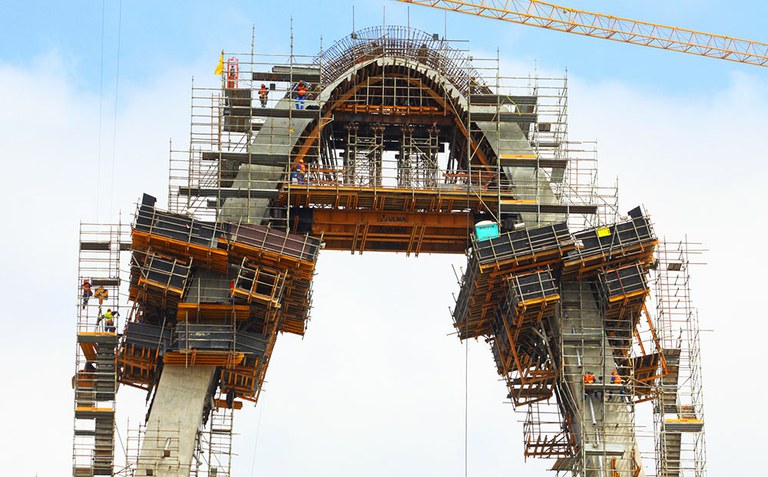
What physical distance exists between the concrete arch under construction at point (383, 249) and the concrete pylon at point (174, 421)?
0.20 ft

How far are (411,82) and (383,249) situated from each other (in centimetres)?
715

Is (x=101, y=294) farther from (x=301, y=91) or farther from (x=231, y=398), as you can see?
(x=301, y=91)

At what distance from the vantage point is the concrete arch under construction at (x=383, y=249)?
63.4 metres

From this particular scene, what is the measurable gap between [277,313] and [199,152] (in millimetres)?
7687

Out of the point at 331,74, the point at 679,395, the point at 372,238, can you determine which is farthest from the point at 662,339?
the point at 331,74

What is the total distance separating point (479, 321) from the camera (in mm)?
69562

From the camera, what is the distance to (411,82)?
71125 mm

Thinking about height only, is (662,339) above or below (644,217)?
below

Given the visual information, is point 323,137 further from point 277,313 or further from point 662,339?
point 662,339

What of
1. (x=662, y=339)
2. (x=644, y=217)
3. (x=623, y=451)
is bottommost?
(x=623, y=451)

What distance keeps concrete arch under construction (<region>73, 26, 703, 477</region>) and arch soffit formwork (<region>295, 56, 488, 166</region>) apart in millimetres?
82

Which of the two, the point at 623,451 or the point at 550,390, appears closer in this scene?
the point at 623,451

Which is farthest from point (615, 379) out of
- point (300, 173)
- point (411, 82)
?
point (411, 82)

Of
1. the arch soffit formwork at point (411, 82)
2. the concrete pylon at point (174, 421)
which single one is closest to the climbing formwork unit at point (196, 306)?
the concrete pylon at point (174, 421)
